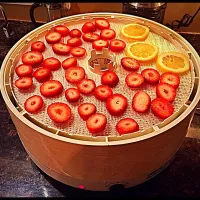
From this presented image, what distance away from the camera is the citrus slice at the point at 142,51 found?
1.07 m

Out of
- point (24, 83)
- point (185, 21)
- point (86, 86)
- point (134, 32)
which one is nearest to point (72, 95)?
point (86, 86)

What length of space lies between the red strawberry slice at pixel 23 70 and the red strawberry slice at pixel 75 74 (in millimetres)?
122

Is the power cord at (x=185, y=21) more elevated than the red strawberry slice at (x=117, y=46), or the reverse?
the red strawberry slice at (x=117, y=46)

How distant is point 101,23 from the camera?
3.99 ft

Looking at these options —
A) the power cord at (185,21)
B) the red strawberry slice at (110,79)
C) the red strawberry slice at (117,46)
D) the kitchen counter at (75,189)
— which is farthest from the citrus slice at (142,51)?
the power cord at (185,21)

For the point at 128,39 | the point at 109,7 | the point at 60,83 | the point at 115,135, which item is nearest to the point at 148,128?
the point at 115,135

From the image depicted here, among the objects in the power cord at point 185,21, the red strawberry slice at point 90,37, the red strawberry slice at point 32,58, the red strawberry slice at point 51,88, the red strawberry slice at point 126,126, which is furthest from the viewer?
the power cord at point 185,21

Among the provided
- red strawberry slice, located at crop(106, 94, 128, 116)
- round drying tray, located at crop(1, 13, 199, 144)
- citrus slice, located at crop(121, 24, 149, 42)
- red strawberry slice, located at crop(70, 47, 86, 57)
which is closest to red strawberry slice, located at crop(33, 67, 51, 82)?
round drying tray, located at crop(1, 13, 199, 144)

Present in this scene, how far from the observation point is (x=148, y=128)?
0.84 meters

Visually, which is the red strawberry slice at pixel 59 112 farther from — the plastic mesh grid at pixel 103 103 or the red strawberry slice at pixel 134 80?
the red strawberry slice at pixel 134 80

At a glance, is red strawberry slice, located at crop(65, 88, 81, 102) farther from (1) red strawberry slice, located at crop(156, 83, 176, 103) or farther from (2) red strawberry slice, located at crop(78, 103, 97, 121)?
(1) red strawberry slice, located at crop(156, 83, 176, 103)

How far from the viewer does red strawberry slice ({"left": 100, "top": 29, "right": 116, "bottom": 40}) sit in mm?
1172

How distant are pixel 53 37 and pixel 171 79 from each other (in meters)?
0.46

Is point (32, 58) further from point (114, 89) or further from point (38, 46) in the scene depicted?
point (114, 89)
